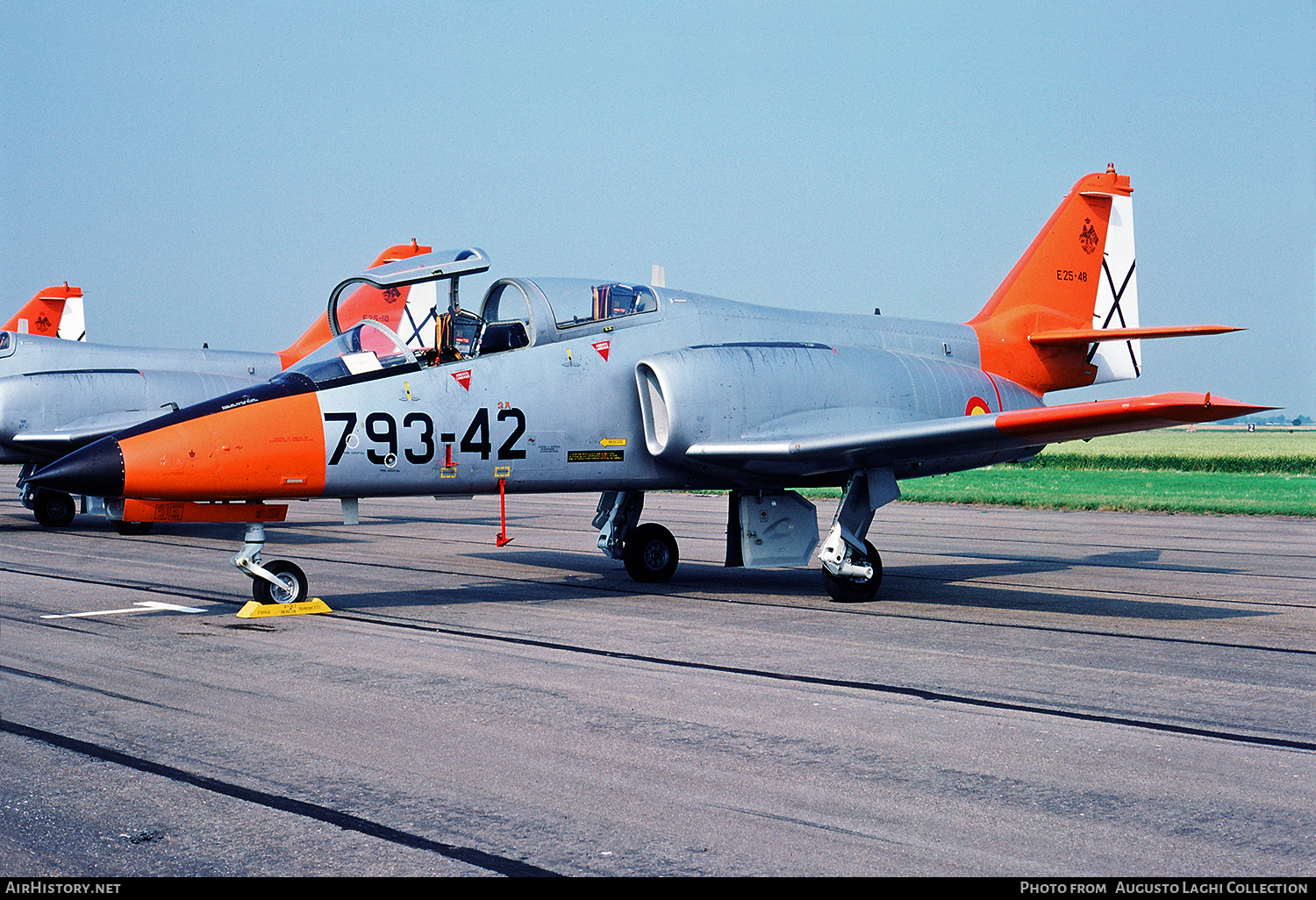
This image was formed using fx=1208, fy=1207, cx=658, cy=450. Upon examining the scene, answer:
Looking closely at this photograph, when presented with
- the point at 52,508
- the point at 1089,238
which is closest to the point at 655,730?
the point at 1089,238

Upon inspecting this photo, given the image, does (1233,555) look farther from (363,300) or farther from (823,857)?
(823,857)

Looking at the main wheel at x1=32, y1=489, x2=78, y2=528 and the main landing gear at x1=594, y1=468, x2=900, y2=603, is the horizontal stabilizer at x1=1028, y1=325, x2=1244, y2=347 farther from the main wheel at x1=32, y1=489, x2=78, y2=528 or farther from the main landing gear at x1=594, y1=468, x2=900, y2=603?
the main wheel at x1=32, y1=489, x2=78, y2=528

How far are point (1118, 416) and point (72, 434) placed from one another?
1812 centimetres

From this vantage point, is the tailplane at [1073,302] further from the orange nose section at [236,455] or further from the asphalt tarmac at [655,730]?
the orange nose section at [236,455]

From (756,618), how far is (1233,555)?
9903 millimetres

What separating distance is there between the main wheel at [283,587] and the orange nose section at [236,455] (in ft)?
3.50

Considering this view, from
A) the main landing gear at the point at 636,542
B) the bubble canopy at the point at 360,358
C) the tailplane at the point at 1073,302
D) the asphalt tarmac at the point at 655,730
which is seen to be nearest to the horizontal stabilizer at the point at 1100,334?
the tailplane at the point at 1073,302

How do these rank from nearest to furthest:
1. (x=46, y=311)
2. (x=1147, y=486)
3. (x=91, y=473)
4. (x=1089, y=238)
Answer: (x=91, y=473) < (x=1089, y=238) < (x=46, y=311) < (x=1147, y=486)

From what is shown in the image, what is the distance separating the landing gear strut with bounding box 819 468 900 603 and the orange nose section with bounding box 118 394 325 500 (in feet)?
16.7

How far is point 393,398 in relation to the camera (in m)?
10.7

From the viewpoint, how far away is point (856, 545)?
12.2m

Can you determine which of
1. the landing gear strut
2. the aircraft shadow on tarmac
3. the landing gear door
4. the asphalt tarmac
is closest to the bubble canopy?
the asphalt tarmac

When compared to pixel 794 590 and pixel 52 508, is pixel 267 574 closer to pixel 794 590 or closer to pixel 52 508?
pixel 794 590
